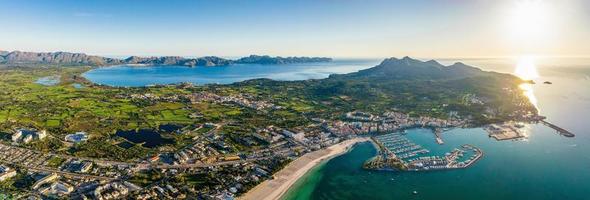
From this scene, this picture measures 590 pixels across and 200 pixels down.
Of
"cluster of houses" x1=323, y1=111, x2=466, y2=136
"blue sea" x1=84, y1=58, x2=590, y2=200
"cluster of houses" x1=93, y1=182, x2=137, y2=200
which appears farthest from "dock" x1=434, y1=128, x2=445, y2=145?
"cluster of houses" x1=93, y1=182, x2=137, y2=200

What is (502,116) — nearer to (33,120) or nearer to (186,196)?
(186,196)

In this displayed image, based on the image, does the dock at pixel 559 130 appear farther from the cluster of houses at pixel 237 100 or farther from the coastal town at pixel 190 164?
the cluster of houses at pixel 237 100

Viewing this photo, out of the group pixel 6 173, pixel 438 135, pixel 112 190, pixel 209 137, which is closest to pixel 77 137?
pixel 6 173

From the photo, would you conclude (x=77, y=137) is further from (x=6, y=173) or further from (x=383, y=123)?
(x=383, y=123)

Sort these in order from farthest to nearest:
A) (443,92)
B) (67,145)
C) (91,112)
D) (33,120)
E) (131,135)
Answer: (443,92)
(91,112)
(33,120)
(131,135)
(67,145)

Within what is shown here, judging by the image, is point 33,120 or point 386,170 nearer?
point 386,170

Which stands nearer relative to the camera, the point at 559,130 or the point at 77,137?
the point at 77,137

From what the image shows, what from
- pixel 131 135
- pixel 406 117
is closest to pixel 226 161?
pixel 131 135
